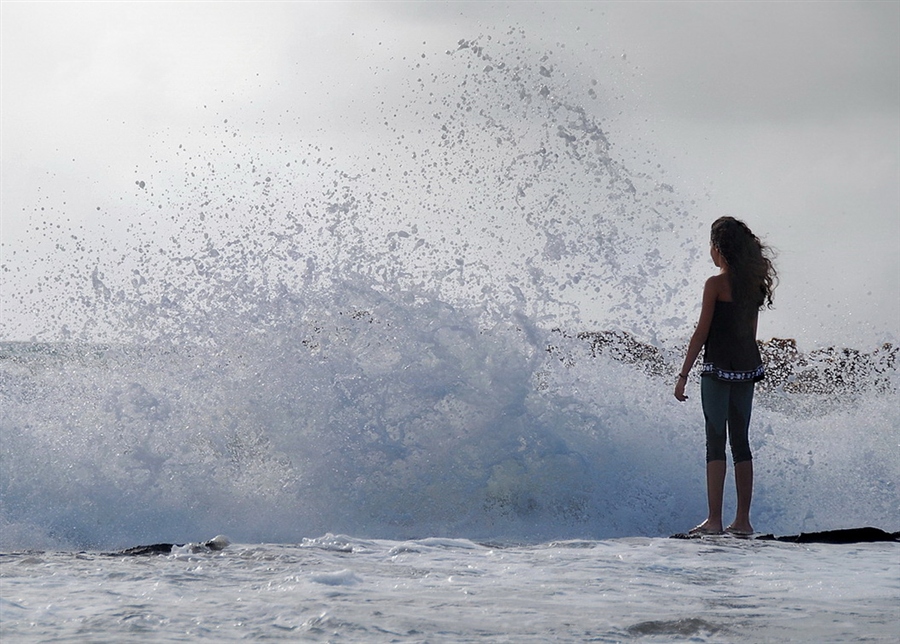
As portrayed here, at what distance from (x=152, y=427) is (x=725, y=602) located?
5.08 meters

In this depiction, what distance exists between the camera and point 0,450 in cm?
759

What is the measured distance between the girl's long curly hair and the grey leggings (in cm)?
47

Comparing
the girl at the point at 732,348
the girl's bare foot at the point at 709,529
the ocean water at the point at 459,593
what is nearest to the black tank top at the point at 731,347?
the girl at the point at 732,348

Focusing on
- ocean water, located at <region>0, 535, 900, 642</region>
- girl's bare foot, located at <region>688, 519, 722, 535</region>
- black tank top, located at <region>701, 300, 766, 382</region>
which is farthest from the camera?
black tank top, located at <region>701, 300, 766, 382</region>

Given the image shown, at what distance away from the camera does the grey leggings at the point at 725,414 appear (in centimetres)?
573

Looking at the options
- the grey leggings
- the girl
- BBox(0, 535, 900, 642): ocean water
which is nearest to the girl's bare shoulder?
the girl

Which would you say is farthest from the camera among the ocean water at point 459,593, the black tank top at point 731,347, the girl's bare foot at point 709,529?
the black tank top at point 731,347

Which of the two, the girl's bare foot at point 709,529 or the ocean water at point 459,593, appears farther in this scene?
the girl's bare foot at point 709,529

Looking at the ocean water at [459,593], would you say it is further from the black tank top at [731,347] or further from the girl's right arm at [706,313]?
the girl's right arm at [706,313]

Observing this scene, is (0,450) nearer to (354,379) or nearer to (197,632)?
(354,379)

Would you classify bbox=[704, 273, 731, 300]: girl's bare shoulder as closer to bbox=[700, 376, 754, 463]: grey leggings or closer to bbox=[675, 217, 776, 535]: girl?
bbox=[675, 217, 776, 535]: girl

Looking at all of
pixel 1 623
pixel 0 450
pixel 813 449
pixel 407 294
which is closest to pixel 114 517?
pixel 0 450

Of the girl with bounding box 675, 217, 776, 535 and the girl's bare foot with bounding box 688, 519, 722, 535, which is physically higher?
the girl with bounding box 675, 217, 776, 535

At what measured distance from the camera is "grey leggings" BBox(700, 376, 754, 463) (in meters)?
5.73
